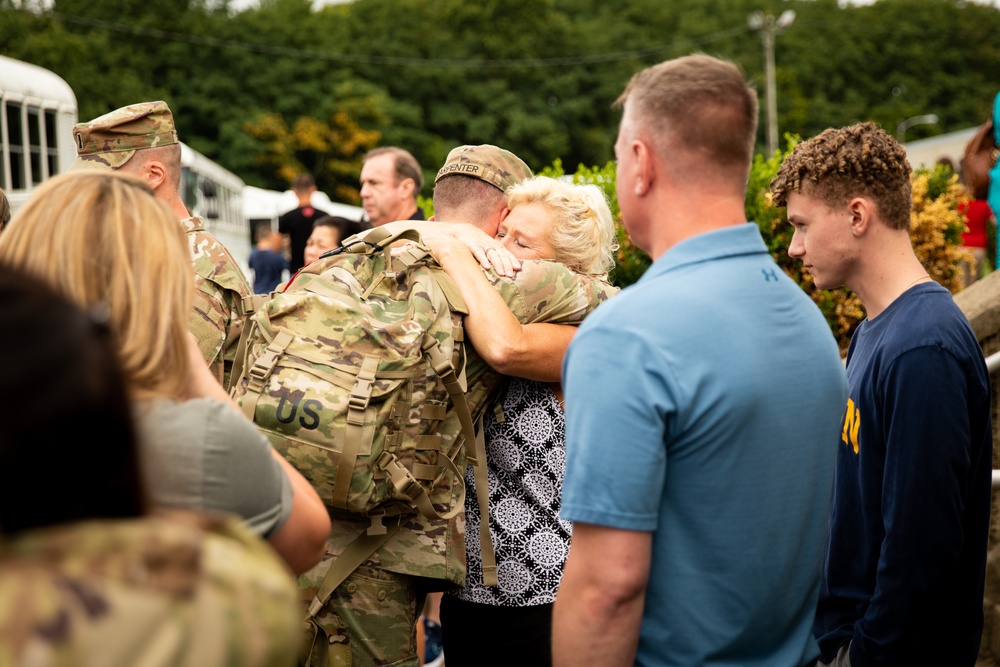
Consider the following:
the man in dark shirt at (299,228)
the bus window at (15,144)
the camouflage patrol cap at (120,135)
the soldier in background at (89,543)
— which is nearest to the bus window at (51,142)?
the bus window at (15,144)

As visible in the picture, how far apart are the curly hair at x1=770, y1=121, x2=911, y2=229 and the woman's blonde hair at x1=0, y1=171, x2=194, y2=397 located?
1.81 m

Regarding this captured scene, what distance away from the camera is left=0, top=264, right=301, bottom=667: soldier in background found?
1.00 metres

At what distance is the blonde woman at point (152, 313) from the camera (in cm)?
161

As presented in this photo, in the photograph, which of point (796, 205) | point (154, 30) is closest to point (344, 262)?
point (796, 205)

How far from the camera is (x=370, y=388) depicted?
2.41 meters

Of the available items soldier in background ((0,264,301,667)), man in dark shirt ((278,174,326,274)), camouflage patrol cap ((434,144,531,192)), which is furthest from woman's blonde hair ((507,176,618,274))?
man in dark shirt ((278,174,326,274))

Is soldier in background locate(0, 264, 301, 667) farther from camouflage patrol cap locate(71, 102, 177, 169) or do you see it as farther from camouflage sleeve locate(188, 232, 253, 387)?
camouflage patrol cap locate(71, 102, 177, 169)

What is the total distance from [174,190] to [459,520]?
2.08m

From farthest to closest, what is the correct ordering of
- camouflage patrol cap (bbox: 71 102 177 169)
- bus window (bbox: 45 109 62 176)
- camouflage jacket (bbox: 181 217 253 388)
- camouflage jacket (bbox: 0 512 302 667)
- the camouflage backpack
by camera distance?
1. bus window (bbox: 45 109 62 176)
2. camouflage patrol cap (bbox: 71 102 177 169)
3. camouflage jacket (bbox: 181 217 253 388)
4. the camouflage backpack
5. camouflage jacket (bbox: 0 512 302 667)

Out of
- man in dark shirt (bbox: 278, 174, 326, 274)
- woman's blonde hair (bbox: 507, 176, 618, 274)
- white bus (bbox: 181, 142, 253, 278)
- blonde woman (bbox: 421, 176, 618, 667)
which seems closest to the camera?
blonde woman (bbox: 421, 176, 618, 667)

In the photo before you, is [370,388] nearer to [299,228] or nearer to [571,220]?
[571,220]

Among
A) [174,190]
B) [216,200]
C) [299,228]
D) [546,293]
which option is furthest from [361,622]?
[216,200]

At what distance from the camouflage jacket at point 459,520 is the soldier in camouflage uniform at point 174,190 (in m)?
1.09

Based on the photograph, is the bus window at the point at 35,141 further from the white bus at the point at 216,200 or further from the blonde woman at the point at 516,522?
the blonde woman at the point at 516,522
